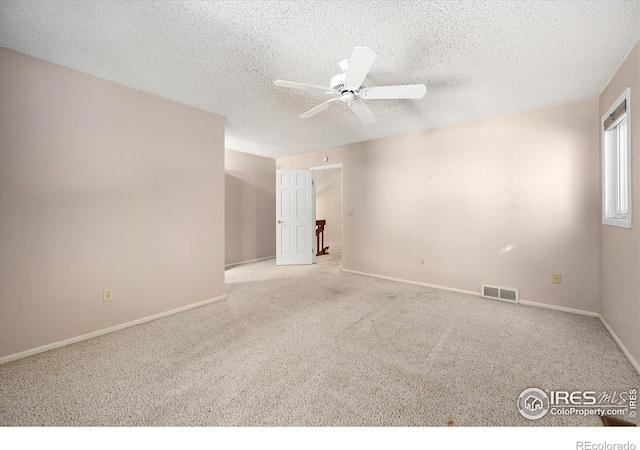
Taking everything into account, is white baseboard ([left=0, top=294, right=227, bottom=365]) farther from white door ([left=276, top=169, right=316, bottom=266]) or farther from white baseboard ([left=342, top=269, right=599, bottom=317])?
white baseboard ([left=342, top=269, right=599, bottom=317])

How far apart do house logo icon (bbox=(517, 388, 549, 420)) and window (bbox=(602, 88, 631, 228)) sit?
162cm

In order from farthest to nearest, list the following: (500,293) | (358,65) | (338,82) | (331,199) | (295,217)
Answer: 1. (331,199)
2. (295,217)
3. (500,293)
4. (338,82)
5. (358,65)

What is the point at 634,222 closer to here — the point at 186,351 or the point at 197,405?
the point at 197,405

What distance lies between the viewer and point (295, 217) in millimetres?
5480

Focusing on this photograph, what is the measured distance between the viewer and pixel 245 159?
556 cm

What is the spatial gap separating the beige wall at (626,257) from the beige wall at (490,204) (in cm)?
34

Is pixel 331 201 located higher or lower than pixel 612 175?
higher

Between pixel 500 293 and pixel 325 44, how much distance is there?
348cm

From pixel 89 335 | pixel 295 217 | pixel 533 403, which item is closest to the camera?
pixel 533 403

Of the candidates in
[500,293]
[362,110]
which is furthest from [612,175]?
[362,110]

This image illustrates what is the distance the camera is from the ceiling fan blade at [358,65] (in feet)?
5.00

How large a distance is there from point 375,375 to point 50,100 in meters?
3.35

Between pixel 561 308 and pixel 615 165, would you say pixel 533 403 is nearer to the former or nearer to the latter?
pixel 561 308
